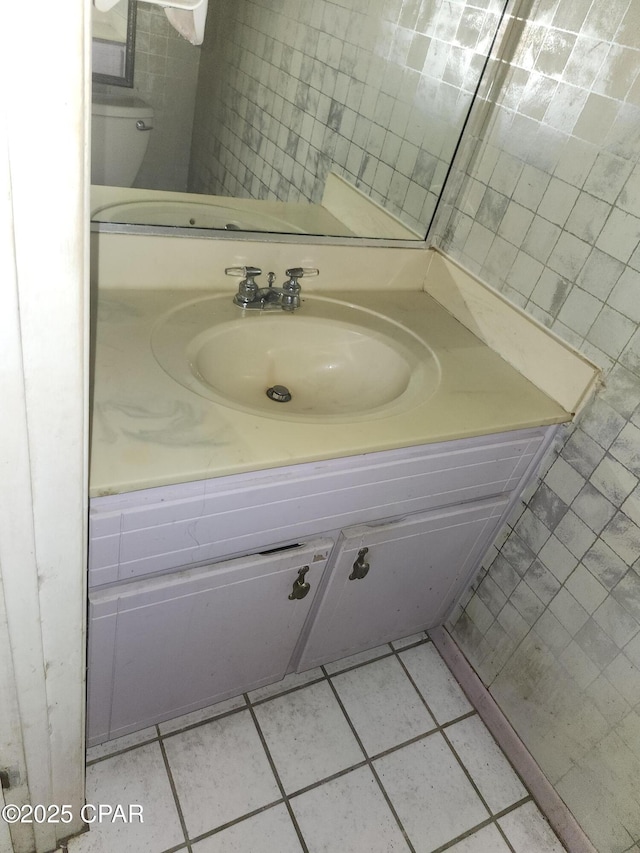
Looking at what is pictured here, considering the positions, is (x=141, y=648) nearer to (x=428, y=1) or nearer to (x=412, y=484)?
(x=412, y=484)

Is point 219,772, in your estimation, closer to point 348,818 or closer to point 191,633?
point 348,818

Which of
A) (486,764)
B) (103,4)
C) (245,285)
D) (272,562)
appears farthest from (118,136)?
(486,764)

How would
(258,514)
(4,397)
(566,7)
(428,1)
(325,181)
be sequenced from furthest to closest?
(325,181)
(428,1)
(566,7)
(258,514)
(4,397)

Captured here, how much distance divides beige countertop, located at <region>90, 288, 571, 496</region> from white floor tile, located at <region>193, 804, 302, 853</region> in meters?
0.85

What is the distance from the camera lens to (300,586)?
1132 mm

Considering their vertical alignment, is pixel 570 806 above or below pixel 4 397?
below

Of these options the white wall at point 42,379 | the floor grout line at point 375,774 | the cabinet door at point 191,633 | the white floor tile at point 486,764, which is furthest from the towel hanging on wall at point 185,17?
the white floor tile at point 486,764

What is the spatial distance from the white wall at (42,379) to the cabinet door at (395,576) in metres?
0.53

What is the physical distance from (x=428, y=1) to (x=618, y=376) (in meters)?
0.87

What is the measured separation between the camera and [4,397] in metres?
0.54

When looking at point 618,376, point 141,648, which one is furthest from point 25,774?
point 618,376

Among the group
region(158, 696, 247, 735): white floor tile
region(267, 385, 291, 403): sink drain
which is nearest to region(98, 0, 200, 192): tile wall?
region(267, 385, 291, 403): sink drain

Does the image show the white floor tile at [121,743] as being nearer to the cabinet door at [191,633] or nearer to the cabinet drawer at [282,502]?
the cabinet door at [191,633]

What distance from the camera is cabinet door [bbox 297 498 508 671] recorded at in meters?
1.19
